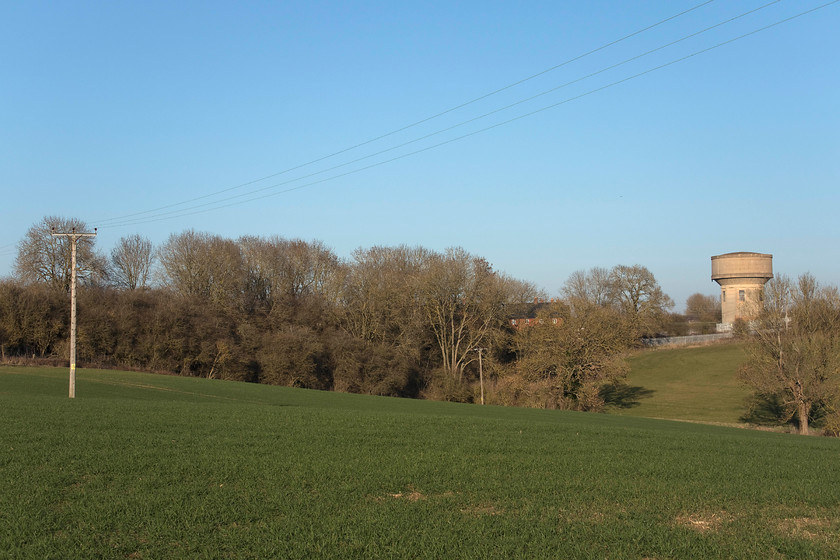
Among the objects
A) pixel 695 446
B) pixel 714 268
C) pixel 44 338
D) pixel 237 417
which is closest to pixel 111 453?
pixel 237 417

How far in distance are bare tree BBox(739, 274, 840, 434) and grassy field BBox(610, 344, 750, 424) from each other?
6.27 metres

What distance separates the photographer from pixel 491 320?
72.9m

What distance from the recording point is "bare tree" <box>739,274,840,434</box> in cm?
4916

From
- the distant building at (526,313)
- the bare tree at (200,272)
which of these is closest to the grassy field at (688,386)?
the distant building at (526,313)

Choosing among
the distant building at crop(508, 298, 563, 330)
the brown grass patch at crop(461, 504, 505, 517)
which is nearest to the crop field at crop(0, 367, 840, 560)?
the brown grass patch at crop(461, 504, 505, 517)

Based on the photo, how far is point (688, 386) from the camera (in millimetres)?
76500

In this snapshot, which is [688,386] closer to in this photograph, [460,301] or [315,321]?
[460,301]

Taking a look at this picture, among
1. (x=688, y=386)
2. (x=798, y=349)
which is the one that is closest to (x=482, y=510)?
(x=798, y=349)

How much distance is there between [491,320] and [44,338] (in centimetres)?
4364

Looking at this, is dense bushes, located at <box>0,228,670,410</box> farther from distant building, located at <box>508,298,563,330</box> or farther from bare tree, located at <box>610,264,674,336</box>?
bare tree, located at <box>610,264,674,336</box>

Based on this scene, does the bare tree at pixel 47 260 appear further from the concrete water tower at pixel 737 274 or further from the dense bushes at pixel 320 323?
the concrete water tower at pixel 737 274

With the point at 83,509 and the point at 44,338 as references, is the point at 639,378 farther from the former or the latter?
the point at 83,509

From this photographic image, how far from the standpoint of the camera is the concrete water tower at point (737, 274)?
11075 cm

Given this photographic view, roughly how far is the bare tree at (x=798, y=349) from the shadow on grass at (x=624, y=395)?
15.8m
